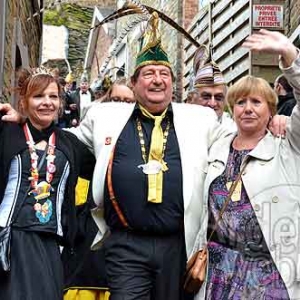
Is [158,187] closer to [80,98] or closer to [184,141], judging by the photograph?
[184,141]

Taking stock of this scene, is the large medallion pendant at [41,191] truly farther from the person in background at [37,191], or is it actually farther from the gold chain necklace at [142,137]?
the gold chain necklace at [142,137]

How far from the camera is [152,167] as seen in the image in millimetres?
4137

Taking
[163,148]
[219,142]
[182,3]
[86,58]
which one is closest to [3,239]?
[163,148]

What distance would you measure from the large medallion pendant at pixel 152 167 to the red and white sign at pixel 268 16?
710cm

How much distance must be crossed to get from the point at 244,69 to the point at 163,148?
26.3 feet

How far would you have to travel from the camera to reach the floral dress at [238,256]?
384cm

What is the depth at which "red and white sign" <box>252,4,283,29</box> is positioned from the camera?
425 inches

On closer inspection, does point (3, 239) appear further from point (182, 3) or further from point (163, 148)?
point (182, 3)

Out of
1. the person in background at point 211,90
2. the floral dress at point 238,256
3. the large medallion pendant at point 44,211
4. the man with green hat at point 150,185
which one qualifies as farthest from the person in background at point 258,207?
the person in background at point 211,90

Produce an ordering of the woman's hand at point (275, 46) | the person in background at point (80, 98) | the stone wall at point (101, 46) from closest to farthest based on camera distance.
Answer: the woman's hand at point (275, 46), the person in background at point (80, 98), the stone wall at point (101, 46)

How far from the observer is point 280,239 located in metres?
3.86

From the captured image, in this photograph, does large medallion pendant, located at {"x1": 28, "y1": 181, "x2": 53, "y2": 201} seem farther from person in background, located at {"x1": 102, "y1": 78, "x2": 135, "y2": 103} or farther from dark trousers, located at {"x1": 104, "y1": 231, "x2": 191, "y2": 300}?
person in background, located at {"x1": 102, "y1": 78, "x2": 135, "y2": 103}

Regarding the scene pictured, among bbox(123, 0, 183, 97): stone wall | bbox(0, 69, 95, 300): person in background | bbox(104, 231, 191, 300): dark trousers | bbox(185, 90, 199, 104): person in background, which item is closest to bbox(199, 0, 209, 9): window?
bbox(123, 0, 183, 97): stone wall

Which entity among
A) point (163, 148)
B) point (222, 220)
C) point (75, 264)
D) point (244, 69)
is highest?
point (244, 69)
